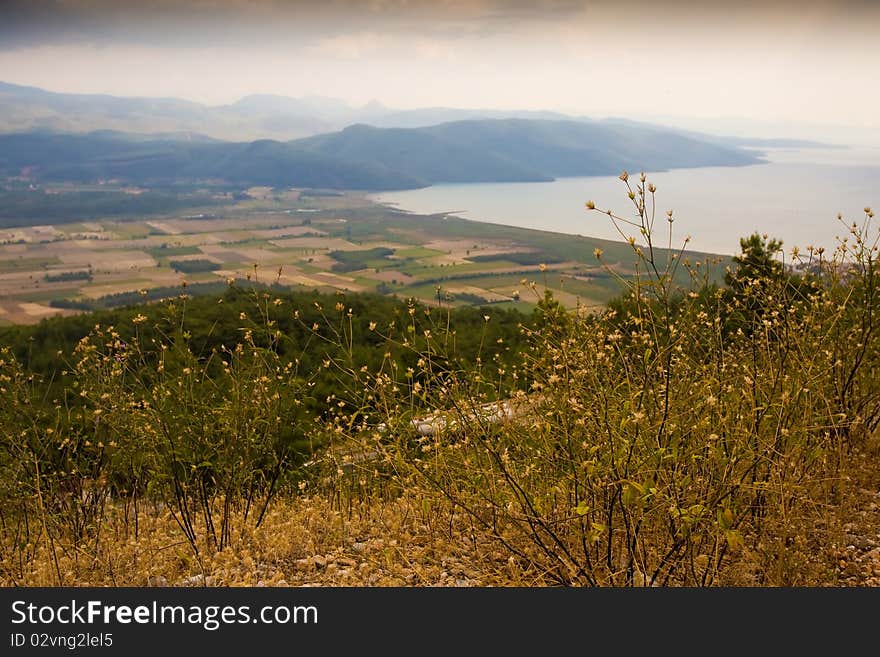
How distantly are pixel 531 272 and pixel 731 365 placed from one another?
34.2 feet

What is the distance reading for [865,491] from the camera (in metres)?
3.64

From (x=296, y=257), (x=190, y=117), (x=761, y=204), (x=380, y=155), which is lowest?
(x=296, y=257)

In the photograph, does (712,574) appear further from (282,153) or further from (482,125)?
(282,153)

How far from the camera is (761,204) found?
636 centimetres

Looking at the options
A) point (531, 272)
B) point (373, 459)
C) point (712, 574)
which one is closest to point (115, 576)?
point (373, 459)

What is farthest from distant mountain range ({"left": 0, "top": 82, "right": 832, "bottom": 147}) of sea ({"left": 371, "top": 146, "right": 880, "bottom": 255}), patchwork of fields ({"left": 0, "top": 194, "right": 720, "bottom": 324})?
patchwork of fields ({"left": 0, "top": 194, "right": 720, "bottom": 324})

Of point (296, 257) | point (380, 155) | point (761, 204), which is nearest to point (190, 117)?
point (380, 155)

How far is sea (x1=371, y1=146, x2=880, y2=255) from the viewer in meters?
4.17

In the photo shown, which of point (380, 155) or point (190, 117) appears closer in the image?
point (380, 155)

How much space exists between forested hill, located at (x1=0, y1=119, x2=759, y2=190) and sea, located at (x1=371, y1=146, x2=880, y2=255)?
215 centimetres

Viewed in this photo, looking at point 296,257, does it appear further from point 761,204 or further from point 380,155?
point 380,155

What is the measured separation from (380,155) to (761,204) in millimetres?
83422

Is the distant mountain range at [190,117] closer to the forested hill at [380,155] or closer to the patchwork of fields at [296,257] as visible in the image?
the forested hill at [380,155]

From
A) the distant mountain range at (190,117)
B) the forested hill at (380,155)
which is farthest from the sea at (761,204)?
the forested hill at (380,155)
